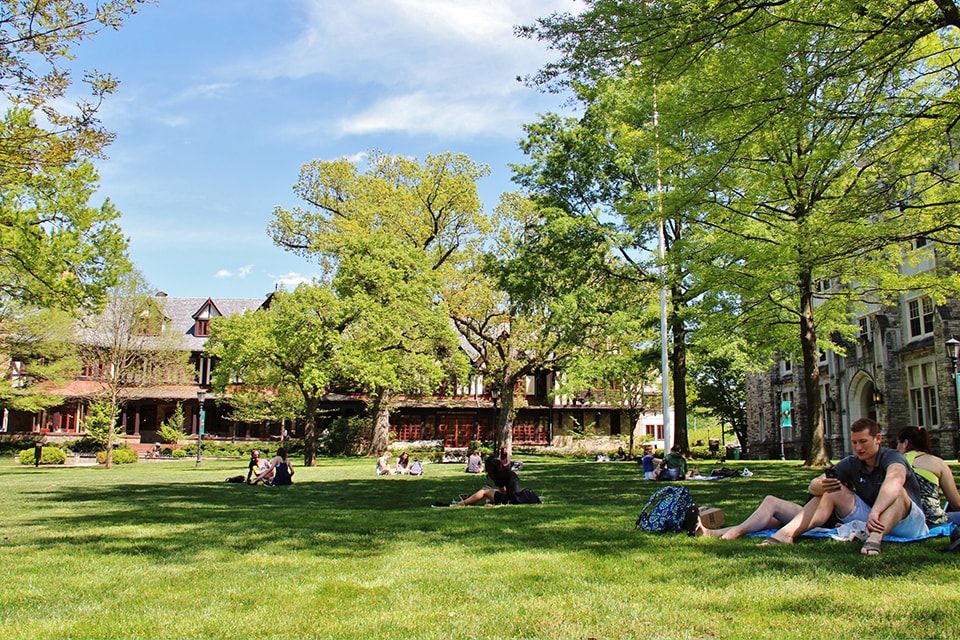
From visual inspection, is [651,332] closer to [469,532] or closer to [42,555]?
[469,532]

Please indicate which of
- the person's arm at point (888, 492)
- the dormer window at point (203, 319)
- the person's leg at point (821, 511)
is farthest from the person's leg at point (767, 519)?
the dormer window at point (203, 319)

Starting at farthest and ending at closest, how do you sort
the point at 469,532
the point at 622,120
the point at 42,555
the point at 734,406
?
the point at 734,406
the point at 622,120
the point at 469,532
the point at 42,555

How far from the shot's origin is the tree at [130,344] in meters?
33.4

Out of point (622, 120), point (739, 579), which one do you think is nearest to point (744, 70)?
point (739, 579)

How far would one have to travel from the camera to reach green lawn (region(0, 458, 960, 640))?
14.3 ft

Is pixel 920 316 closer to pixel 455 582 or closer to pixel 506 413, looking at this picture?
pixel 506 413

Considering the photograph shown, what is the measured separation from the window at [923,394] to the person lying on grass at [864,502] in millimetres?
27942

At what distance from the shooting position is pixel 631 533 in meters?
7.92

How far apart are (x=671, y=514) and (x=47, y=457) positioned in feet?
118

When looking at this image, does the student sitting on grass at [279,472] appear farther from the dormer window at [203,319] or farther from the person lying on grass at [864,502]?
the dormer window at [203,319]

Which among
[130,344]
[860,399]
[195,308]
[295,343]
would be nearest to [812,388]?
[860,399]

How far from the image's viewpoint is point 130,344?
3403 centimetres

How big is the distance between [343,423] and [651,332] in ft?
89.3

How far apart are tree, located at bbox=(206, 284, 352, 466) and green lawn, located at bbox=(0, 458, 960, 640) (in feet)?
80.8
